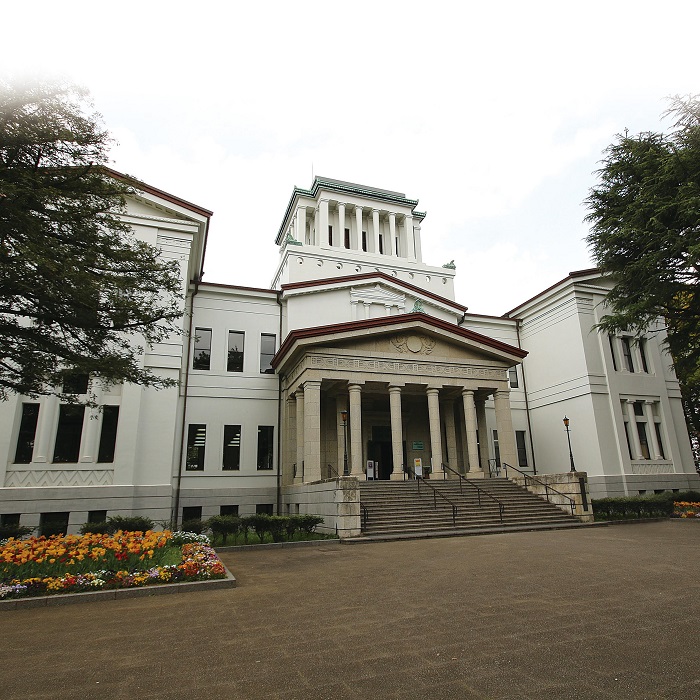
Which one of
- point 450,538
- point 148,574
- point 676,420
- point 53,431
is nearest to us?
point 148,574

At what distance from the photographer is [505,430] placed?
81.3ft

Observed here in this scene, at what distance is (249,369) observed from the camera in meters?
26.8

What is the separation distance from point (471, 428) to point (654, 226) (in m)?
12.7

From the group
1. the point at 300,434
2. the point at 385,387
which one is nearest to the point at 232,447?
the point at 300,434

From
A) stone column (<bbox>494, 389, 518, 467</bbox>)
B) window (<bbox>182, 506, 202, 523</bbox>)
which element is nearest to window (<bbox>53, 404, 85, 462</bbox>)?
window (<bbox>182, 506, 202, 523</bbox>)

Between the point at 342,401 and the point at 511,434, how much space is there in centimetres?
881

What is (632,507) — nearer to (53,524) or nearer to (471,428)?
(471,428)

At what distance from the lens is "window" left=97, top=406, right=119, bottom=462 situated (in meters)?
20.2

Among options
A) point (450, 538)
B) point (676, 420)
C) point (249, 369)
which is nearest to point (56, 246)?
point (450, 538)

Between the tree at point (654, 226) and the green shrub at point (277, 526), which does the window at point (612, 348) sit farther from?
the green shrub at point (277, 526)

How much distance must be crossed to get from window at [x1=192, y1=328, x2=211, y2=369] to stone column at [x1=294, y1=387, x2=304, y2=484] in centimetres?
584

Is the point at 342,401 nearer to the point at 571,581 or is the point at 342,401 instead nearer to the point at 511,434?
the point at 511,434

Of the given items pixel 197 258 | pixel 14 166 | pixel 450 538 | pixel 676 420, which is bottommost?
pixel 450 538

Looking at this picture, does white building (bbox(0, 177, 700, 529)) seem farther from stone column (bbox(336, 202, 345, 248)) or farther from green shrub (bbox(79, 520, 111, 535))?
stone column (bbox(336, 202, 345, 248))
